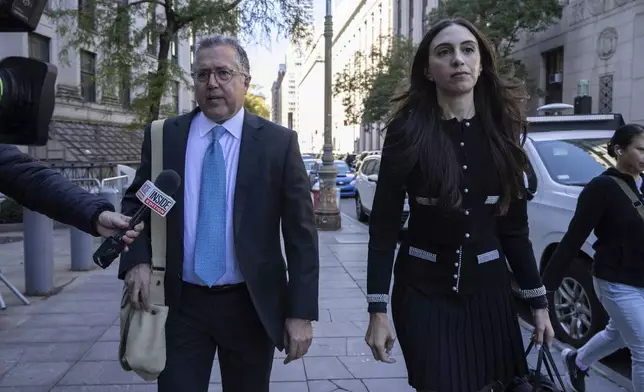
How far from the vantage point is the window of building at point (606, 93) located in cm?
1980

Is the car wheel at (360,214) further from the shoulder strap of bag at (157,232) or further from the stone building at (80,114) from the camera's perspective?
the shoulder strap of bag at (157,232)

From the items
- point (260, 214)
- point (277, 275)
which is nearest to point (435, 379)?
point (277, 275)

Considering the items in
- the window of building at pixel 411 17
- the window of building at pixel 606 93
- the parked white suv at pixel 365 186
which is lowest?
the parked white suv at pixel 365 186

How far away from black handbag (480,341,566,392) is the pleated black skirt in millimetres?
41

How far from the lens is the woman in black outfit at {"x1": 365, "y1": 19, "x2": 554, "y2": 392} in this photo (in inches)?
91.6

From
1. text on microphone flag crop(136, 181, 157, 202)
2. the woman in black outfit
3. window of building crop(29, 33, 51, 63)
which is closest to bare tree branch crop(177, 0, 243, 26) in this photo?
window of building crop(29, 33, 51, 63)

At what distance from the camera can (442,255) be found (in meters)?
2.36

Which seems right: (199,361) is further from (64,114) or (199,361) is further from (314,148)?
(314,148)

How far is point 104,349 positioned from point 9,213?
9.66 metres

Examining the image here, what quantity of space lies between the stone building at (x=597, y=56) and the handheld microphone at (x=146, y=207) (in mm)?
19224

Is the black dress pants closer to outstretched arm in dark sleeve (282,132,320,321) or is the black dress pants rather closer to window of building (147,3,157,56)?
outstretched arm in dark sleeve (282,132,320,321)

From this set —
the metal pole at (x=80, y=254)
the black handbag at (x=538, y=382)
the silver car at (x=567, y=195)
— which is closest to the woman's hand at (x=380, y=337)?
the black handbag at (x=538, y=382)

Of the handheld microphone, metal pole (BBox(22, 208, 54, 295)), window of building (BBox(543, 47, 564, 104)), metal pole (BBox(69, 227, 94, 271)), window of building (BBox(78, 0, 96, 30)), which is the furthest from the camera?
window of building (BBox(543, 47, 564, 104))

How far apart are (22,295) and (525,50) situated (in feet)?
78.1
